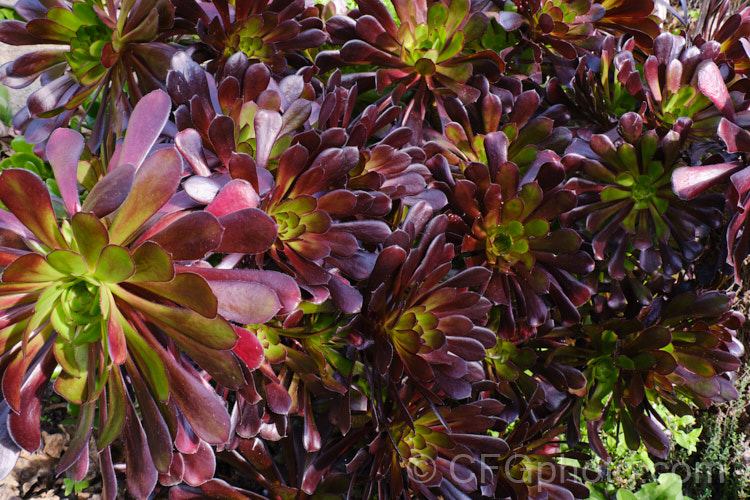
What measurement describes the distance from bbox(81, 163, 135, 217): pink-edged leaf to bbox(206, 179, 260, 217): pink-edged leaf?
0.38 ft

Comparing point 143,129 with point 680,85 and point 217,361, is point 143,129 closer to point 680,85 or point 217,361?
point 217,361

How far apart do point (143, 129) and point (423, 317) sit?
618 mm

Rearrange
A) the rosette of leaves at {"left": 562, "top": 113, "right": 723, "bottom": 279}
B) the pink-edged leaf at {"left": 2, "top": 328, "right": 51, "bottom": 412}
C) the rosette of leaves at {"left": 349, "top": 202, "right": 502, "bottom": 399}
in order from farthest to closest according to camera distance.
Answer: the rosette of leaves at {"left": 562, "top": 113, "right": 723, "bottom": 279}, the rosette of leaves at {"left": 349, "top": 202, "right": 502, "bottom": 399}, the pink-edged leaf at {"left": 2, "top": 328, "right": 51, "bottom": 412}

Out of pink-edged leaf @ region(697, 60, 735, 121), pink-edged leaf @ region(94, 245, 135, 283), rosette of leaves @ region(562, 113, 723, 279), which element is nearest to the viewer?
pink-edged leaf @ region(94, 245, 135, 283)

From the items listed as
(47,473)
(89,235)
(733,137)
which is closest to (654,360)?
(733,137)

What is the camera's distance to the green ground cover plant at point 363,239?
764 mm

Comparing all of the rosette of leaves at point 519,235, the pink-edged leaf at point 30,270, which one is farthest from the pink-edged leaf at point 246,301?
the rosette of leaves at point 519,235

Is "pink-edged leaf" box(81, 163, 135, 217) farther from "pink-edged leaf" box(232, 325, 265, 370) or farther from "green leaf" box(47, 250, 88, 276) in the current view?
"pink-edged leaf" box(232, 325, 265, 370)

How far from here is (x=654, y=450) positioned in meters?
1.31

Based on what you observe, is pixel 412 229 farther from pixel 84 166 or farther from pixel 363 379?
pixel 84 166

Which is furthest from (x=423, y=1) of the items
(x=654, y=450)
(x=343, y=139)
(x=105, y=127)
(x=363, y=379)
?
(x=654, y=450)

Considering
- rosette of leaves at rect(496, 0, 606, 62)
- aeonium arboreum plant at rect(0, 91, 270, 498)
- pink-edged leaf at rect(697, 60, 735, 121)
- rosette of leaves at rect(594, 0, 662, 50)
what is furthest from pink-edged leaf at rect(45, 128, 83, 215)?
rosette of leaves at rect(594, 0, 662, 50)

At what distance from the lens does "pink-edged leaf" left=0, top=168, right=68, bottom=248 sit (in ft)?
2.29

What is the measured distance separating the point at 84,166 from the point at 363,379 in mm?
750
